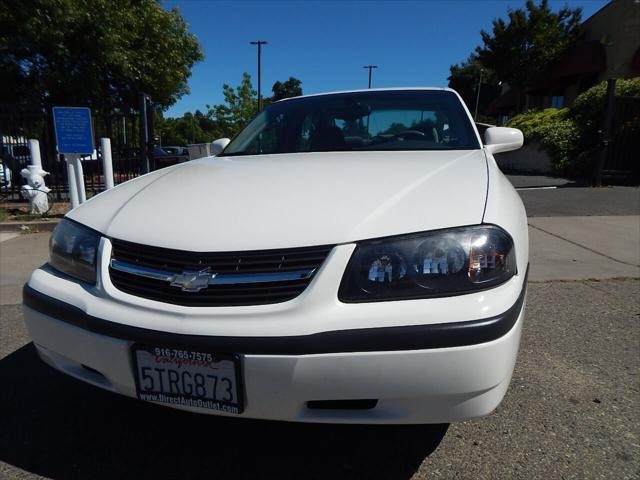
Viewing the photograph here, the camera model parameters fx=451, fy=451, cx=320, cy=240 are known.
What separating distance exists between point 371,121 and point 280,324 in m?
1.84

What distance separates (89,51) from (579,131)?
44.8 feet

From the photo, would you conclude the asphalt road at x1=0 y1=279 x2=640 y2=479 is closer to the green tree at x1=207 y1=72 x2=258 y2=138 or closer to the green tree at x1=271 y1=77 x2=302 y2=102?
the green tree at x1=207 y1=72 x2=258 y2=138

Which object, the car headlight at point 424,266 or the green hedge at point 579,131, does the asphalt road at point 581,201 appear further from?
the car headlight at point 424,266

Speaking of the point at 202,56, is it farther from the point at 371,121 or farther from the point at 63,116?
the point at 371,121

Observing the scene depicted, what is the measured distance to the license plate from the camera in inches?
53.7

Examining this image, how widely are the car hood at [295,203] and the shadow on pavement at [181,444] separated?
2.81ft

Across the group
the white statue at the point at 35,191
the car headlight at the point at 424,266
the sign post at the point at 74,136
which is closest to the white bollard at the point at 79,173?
the sign post at the point at 74,136

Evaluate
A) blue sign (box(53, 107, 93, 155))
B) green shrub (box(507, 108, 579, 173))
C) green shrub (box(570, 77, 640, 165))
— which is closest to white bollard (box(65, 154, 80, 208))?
blue sign (box(53, 107, 93, 155))

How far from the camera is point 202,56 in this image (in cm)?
1870

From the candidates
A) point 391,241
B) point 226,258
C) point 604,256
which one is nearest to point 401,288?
point 391,241

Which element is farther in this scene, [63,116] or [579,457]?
[63,116]

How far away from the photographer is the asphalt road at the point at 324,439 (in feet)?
5.47

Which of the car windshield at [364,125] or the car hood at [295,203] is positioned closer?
the car hood at [295,203]

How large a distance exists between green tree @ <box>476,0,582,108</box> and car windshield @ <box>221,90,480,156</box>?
22.9 meters
